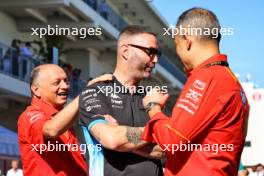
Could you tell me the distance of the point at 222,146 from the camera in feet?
11.8

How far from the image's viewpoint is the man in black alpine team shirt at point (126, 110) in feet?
13.3

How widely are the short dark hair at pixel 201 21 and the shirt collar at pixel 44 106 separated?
2.11 meters

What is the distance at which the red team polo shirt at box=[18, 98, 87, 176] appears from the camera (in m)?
5.32

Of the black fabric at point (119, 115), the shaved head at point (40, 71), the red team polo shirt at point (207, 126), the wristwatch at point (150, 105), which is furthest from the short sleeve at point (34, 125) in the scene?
the red team polo shirt at point (207, 126)

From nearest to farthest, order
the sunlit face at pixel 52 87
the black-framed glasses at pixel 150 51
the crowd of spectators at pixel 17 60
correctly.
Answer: the black-framed glasses at pixel 150 51, the sunlit face at pixel 52 87, the crowd of spectators at pixel 17 60

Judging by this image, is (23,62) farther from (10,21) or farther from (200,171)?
(200,171)

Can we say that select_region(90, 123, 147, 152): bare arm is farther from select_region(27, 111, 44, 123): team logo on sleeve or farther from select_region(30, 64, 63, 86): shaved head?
select_region(30, 64, 63, 86): shaved head

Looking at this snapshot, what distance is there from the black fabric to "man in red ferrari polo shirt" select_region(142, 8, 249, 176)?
1.68 feet

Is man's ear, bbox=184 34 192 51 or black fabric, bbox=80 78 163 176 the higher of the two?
man's ear, bbox=184 34 192 51

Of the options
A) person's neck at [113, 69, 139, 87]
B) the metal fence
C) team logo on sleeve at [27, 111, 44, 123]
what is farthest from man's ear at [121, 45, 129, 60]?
the metal fence

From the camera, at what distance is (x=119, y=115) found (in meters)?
4.34

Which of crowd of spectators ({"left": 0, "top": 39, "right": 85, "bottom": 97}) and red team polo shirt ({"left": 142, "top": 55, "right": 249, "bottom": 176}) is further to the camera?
crowd of spectators ({"left": 0, "top": 39, "right": 85, "bottom": 97})

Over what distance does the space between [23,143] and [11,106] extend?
1959 cm

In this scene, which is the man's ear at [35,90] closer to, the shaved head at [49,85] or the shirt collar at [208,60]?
the shaved head at [49,85]
